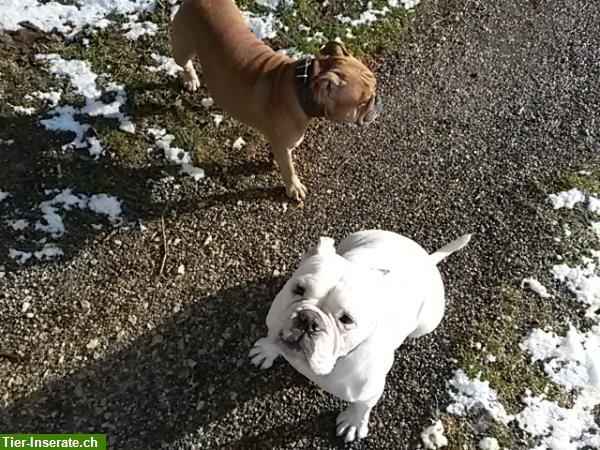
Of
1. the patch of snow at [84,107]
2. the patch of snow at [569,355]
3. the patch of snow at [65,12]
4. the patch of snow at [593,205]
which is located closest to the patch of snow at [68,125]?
the patch of snow at [84,107]

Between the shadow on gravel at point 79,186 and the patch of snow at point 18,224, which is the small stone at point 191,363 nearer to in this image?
the shadow on gravel at point 79,186

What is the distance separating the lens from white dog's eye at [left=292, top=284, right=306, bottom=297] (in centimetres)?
310

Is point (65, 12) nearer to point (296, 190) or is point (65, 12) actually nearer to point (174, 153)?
point (174, 153)

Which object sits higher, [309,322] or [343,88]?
[343,88]

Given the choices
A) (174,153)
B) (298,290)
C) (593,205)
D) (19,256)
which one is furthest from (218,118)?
(593,205)

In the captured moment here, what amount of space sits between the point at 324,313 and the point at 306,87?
1.81 meters

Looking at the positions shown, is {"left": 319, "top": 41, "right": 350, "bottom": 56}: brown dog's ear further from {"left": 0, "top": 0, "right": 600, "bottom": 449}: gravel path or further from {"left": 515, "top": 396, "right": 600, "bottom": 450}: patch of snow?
{"left": 515, "top": 396, "right": 600, "bottom": 450}: patch of snow

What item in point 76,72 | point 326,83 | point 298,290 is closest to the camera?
point 298,290

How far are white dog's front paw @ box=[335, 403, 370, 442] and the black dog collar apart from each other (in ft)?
6.75

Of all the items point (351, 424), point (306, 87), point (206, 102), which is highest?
point (306, 87)

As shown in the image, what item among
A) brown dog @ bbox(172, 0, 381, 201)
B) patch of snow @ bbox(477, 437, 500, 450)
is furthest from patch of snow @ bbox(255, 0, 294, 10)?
patch of snow @ bbox(477, 437, 500, 450)

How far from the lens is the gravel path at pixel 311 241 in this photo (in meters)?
4.37

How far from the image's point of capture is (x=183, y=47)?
487cm

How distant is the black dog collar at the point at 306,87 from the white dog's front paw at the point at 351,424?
6.75 feet
